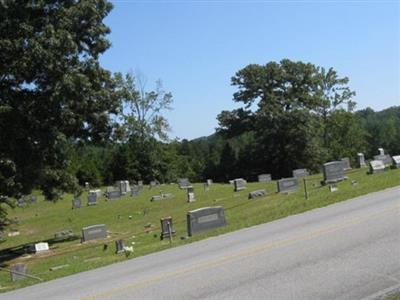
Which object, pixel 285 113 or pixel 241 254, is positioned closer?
pixel 241 254

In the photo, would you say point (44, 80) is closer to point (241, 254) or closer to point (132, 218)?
point (132, 218)

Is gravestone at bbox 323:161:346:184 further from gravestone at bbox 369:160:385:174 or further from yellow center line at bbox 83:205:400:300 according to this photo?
yellow center line at bbox 83:205:400:300

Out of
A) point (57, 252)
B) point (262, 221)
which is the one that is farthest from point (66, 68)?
point (262, 221)

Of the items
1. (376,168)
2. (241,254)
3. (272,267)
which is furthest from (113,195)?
(272,267)

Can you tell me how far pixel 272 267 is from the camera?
9125mm

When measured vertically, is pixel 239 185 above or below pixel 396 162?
below

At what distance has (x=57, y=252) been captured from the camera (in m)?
24.0

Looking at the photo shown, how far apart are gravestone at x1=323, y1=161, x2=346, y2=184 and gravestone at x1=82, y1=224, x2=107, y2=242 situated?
11.7 meters

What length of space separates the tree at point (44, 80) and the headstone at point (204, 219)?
794 centimetres

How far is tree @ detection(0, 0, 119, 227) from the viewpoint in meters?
21.4

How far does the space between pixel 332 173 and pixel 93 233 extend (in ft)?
41.7

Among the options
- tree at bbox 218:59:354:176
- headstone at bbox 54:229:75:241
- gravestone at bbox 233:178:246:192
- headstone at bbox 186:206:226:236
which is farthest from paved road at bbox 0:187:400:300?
tree at bbox 218:59:354:176

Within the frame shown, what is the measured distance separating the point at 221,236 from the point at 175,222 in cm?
1280

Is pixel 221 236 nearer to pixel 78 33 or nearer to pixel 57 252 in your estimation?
pixel 57 252
